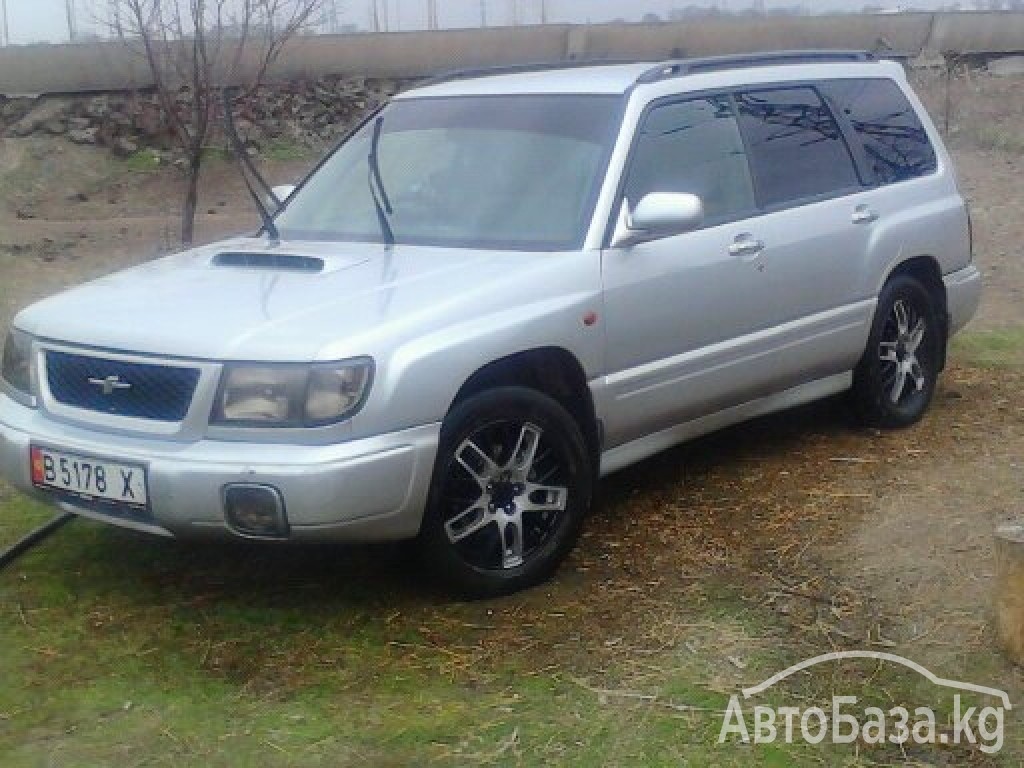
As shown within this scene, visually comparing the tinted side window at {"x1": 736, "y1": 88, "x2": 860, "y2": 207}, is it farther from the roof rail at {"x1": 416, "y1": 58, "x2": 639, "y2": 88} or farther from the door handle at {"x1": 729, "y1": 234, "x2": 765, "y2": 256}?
the roof rail at {"x1": 416, "y1": 58, "x2": 639, "y2": 88}

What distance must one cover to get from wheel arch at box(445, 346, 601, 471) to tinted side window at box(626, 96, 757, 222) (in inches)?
28.3

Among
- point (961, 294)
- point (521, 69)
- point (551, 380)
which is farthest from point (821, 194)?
point (551, 380)

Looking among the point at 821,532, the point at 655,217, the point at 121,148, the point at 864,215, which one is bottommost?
the point at 821,532

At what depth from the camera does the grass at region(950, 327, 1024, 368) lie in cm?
779

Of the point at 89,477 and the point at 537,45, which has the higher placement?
the point at 537,45

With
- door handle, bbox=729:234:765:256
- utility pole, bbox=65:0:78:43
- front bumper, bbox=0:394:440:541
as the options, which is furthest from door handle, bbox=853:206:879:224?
utility pole, bbox=65:0:78:43

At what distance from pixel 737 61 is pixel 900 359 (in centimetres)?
154

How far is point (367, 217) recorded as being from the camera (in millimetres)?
5328

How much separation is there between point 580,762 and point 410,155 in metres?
2.71

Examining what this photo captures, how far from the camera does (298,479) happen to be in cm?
397

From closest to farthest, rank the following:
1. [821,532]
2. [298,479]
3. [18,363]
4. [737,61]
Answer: [298,479] → [18,363] → [821,532] → [737,61]

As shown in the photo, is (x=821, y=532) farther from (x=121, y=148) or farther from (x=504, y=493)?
(x=121, y=148)

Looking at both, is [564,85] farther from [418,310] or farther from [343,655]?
[343,655]

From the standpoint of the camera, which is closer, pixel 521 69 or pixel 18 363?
pixel 18 363
